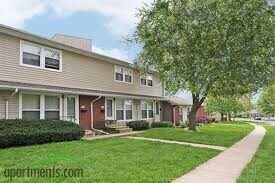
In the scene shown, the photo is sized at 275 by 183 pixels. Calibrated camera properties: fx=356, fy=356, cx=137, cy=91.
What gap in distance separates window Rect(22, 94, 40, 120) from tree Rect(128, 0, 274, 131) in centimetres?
859

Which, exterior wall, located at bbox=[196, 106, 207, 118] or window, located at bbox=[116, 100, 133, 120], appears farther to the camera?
exterior wall, located at bbox=[196, 106, 207, 118]

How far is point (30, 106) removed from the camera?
18.0 m

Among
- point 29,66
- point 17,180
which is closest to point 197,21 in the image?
point 29,66

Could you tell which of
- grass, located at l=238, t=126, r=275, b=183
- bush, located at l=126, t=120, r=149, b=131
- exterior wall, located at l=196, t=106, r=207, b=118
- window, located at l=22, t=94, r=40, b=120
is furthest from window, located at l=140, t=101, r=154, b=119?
exterior wall, located at l=196, t=106, r=207, b=118

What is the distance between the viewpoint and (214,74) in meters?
21.6

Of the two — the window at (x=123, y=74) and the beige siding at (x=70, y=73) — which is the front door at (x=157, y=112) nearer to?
the beige siding at (x=70, y=73)

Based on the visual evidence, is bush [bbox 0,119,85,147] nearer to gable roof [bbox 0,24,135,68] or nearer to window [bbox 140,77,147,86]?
gable roof [bbox 0,24,135,68]

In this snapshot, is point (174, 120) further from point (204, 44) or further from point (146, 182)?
point (146, 182)

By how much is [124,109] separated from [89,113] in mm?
5134

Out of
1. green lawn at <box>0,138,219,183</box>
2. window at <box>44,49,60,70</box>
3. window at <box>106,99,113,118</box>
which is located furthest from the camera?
window at <box>106,99,113,118</box>

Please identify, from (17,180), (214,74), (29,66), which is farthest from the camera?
(214,74)

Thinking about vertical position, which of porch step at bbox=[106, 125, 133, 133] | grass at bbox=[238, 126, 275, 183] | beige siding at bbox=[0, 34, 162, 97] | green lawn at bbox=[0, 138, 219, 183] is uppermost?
beige siding at bbox=[0, 34, 162, 97]

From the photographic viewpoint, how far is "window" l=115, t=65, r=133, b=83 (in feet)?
87.9

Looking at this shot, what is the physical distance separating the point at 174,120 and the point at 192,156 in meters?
24.5
